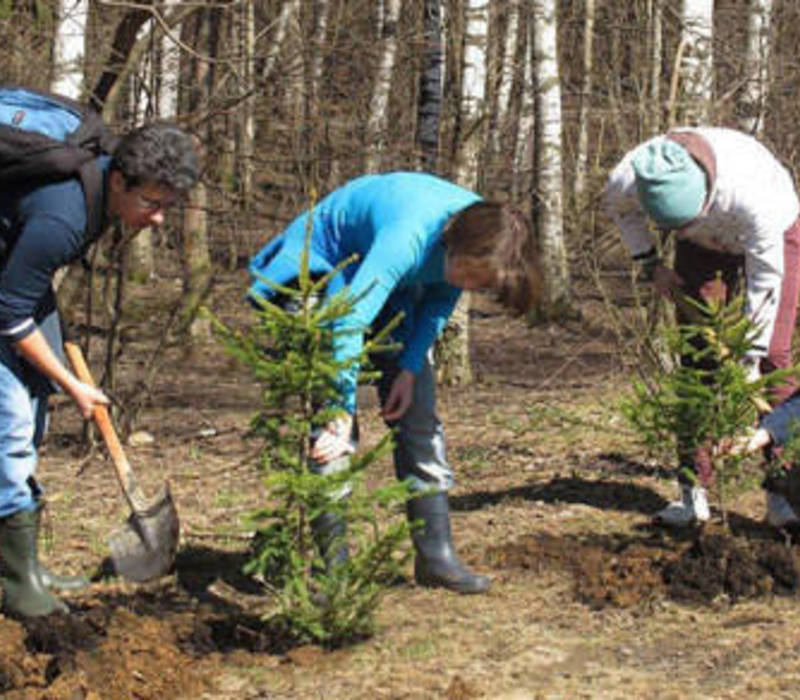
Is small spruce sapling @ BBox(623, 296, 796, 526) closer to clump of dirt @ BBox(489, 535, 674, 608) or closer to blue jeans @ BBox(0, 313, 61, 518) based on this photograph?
clump of dirt @ BBox(489, 535, 674, 608)

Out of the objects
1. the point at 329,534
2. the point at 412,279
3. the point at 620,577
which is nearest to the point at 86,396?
the point at 329,534

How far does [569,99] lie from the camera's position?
28.0m

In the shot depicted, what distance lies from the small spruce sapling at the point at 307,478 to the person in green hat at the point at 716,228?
1358mm

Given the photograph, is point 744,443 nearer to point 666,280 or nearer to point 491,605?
point 666,280

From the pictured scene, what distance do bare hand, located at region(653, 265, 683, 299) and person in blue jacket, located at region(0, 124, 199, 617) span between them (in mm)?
2244

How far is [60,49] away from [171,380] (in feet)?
11.1

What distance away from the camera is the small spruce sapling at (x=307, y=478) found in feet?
12.0

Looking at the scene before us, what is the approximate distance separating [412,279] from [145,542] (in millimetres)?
1219

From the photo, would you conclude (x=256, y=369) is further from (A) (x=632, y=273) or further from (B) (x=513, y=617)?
(A) (x=632, y=273)

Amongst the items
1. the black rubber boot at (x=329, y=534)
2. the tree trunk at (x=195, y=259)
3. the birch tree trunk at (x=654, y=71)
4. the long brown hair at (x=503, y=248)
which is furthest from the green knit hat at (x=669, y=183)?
the birch tree trunk at (x=654, y=71)

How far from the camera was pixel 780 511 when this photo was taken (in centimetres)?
537

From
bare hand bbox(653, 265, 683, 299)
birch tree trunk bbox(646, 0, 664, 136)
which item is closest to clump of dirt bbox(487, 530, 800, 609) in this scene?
bare hand bbox(653, 265, 683, 299)

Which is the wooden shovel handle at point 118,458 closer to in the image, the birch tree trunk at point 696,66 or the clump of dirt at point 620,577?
the clump of dirt at point 620,577

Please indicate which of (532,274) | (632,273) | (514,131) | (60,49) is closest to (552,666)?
(532,274)
